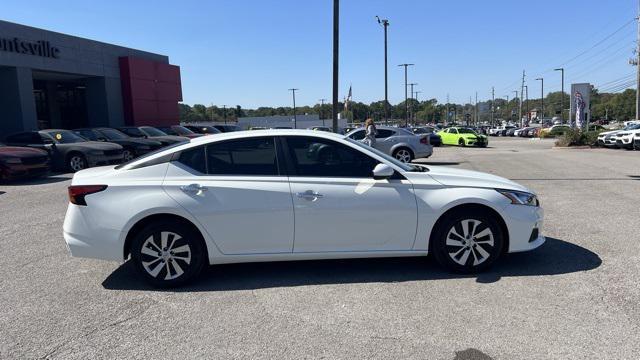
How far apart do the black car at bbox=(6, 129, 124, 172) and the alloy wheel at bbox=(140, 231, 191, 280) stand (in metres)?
13.0

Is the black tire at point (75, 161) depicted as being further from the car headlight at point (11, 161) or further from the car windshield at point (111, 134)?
the car windshield at point (111, 134)

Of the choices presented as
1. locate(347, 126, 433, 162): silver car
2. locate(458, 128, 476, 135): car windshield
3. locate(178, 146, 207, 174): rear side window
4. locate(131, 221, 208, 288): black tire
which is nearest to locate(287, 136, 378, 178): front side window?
locate(178, 146, 207, 174): rear side window

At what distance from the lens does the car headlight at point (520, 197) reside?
524 cm

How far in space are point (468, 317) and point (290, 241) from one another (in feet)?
5.94

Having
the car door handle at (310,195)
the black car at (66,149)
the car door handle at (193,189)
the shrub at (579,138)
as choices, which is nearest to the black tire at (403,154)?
the black car at (66,149)

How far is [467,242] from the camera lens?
5.17 meters

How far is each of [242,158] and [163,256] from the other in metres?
1.24

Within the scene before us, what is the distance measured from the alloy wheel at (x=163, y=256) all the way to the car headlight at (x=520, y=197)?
3258mm

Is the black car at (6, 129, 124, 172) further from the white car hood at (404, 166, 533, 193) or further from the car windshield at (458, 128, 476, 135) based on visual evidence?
the car windshield at (458, 128, 476, 135)

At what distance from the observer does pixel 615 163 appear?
17.4 meters

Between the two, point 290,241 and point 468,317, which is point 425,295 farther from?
point 290,241

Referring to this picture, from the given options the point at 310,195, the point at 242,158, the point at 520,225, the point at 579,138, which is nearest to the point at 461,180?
the point at 520,225

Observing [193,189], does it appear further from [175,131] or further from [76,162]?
[175,131]

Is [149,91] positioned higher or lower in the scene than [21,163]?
higher
